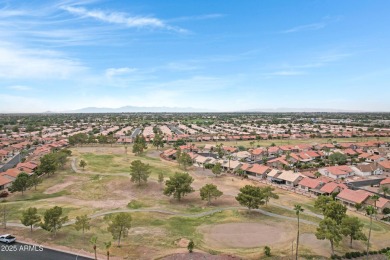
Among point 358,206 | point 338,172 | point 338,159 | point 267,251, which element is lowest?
point 358,206

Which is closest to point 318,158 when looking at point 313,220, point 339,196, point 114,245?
point 339,196

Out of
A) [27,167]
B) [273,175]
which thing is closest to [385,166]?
[273,175]

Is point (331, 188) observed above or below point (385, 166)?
below

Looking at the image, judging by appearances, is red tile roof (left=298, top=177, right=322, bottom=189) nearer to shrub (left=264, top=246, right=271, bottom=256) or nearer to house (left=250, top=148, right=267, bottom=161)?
house (left=250, top=148, right=267, bottom=161)

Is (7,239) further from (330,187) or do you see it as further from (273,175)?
(273,175)

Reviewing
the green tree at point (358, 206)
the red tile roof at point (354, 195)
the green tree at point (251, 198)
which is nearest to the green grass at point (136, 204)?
the green tree at point (251, 198)

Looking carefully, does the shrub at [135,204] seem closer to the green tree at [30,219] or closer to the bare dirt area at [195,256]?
the green tree at [30,219]

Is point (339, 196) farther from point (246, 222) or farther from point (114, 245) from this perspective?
point (114, 245)
